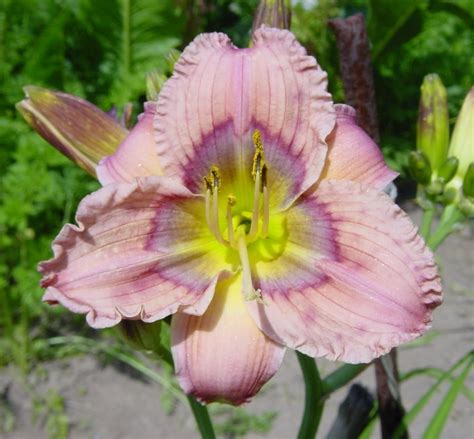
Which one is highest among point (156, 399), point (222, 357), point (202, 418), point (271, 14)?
point (271, 14)

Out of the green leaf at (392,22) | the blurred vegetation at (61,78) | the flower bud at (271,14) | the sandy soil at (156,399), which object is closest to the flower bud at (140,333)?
the flower bud at (271,14)

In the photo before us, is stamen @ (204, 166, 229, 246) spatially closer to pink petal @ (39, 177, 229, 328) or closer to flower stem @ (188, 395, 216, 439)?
pink petal @ (39, 177, 229, 328)

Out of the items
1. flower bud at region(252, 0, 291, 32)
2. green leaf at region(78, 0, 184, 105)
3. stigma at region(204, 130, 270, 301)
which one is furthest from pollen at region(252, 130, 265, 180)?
green leaf at region(78, 0, 184, 105)

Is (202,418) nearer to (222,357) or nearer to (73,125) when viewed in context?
(222,357)

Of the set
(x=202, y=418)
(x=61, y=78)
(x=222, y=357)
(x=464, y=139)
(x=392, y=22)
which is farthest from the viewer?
(x=61, y=78)

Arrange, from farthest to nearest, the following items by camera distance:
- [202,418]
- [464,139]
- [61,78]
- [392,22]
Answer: [61,78]
[392,22]
[464,139]
[202,418]

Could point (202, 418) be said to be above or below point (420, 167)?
below

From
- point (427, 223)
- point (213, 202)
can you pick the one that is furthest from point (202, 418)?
point (427, 223)

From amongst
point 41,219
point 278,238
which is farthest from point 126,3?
point 278,238
